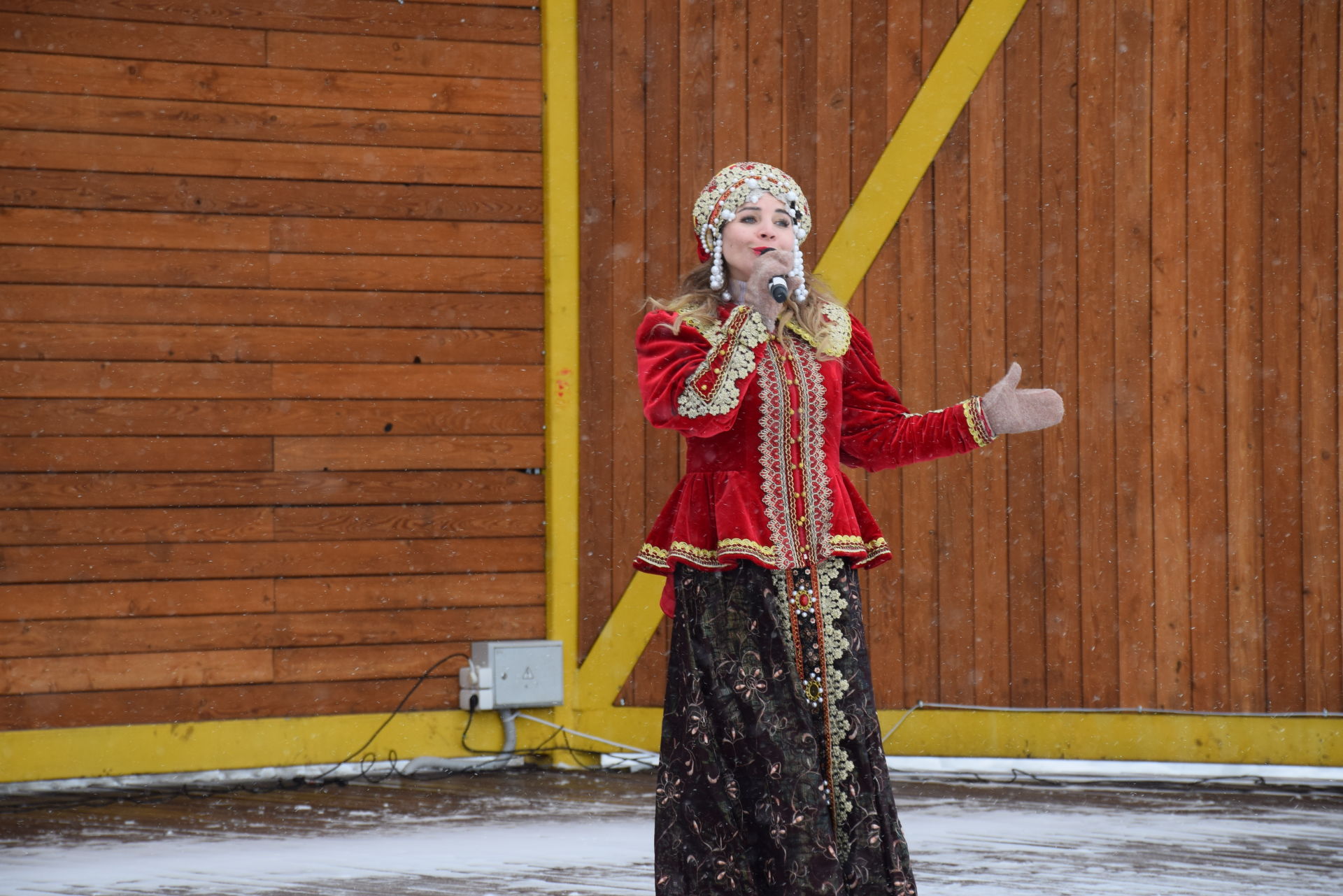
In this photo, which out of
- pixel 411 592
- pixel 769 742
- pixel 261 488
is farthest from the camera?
pixel 411 592

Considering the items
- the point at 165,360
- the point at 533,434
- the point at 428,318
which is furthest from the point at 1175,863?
the point at 165,360

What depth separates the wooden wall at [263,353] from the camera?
373 cm

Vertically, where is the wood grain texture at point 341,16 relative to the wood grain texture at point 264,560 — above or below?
above

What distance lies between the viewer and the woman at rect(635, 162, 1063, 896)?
2.01 meters

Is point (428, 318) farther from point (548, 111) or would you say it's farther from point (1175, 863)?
point (1175, 863)

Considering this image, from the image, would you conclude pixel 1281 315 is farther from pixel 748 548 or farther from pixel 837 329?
pixel 748 548

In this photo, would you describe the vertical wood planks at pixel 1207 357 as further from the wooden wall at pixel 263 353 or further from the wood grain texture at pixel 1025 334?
the wooden wall at pixel 263 353

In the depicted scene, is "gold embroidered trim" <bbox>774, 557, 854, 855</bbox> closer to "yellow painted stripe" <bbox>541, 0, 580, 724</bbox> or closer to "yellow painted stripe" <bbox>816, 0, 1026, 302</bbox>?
"yellow painted stripe" <bbox>541, 0, 580, 724</bbox>

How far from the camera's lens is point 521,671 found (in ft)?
13.1

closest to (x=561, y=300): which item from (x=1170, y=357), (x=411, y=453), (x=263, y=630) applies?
(x=411, y=453)

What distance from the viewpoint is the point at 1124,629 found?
4.14 meters

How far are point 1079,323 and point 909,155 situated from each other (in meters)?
0.75

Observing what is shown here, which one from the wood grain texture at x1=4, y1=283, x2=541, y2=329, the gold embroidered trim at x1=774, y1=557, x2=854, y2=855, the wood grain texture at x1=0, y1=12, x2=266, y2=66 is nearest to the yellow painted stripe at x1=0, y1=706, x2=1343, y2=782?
the wood grain texture at x1=4, y1=283, x2=541, y2=329

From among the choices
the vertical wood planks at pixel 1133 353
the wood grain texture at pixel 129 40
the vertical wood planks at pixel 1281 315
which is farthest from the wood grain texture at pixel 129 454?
the vertical wood planks at pixel 1281 315
